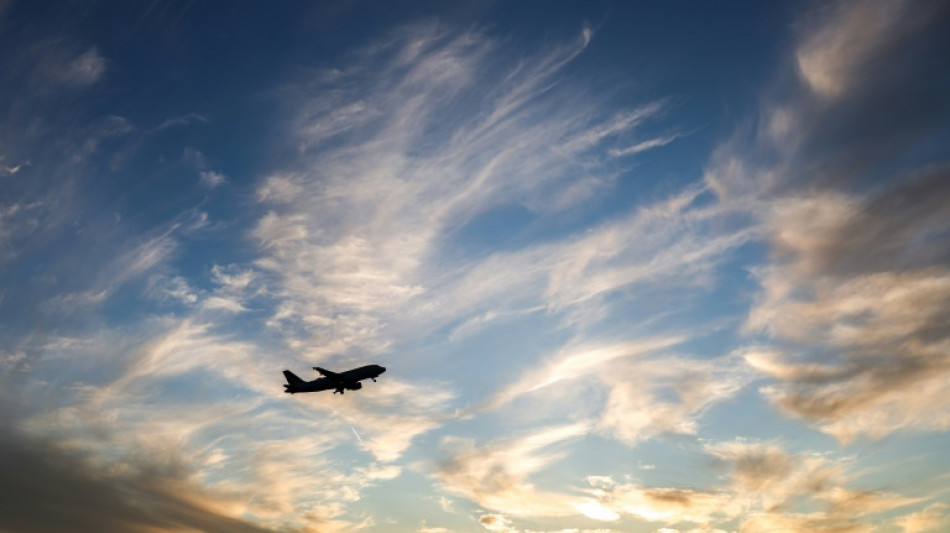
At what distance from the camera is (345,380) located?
200 m
